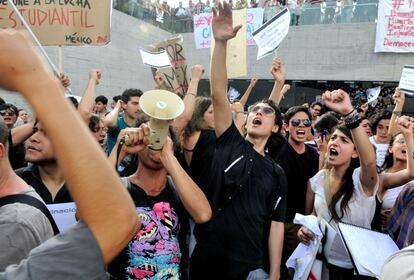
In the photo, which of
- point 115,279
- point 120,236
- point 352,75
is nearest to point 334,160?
point 115,279

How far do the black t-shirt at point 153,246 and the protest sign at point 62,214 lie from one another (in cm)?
48

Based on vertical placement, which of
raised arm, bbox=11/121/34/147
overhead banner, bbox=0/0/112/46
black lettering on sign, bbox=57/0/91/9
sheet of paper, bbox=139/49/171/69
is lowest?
raised arm, bbox=11/121/34/147

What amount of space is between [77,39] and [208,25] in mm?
8847

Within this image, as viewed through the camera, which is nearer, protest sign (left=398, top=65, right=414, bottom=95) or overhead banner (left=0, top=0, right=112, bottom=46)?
overhead banner (left=0, top=0, right=112, bottom=46)

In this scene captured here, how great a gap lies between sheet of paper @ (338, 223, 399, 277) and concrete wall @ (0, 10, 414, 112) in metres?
10.6

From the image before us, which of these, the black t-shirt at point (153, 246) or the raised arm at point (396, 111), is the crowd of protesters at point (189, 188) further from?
the raised arm at point (396, 111)

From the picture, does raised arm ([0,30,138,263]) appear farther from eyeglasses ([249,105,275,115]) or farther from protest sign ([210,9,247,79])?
protest sign ([210,9,247,79])

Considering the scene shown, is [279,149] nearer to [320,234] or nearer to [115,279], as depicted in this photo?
[320,234]

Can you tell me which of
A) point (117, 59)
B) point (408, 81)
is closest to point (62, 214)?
point (408, 81)

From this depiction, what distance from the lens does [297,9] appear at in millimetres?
14078

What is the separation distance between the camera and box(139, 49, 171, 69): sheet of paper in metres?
4.56

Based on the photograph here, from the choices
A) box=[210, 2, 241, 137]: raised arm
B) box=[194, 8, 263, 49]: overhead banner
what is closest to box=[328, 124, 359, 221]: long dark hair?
box=[210, 2, 241, 137]: raised arm

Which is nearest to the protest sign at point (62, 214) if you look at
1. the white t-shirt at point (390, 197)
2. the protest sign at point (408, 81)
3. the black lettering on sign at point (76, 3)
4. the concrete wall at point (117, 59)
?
the white t-shirt at point (390, 197)

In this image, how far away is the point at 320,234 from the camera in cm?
277
